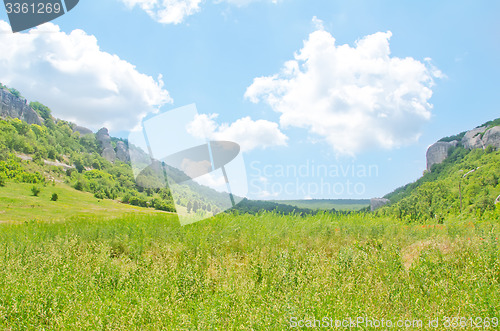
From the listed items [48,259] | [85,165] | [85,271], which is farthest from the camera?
[85,165]

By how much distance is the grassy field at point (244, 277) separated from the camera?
2953mm

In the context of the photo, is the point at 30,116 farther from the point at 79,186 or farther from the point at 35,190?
the point at 35,190

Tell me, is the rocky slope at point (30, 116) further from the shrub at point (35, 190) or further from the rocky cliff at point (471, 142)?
the rocky cliff at point (471, 142)

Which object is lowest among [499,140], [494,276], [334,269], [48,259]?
[494,276]

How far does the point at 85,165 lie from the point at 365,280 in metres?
62.0

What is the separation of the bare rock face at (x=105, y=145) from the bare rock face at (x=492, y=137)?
68.9 meters

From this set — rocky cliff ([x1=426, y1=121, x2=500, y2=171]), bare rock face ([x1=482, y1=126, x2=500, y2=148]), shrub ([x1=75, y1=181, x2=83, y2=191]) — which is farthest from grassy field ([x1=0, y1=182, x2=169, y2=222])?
rocky cliff ([x1=426, y1=121, x2=500, y2=171])

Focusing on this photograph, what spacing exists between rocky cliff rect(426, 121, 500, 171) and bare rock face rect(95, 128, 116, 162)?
6498cm

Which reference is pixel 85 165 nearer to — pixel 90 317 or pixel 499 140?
pixel 90 317

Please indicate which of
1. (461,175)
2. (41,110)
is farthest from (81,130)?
(461,175)

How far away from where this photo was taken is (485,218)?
766cm

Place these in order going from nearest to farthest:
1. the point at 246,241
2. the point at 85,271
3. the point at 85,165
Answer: the point at 85,271
the point at 246,241
the point at 85,165

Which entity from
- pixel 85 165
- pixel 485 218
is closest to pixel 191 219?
pixel 485 218

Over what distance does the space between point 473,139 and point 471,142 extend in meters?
0.62
